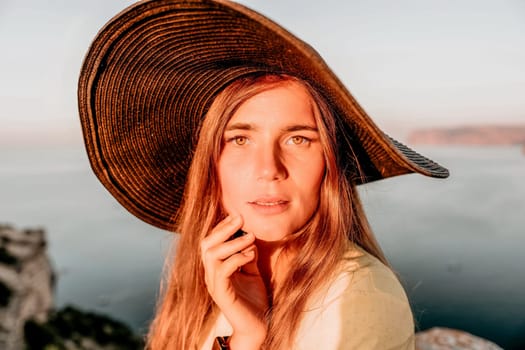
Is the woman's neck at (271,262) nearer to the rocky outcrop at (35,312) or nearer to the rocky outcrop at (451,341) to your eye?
the rocky outcrop at (451,341)

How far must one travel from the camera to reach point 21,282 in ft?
28.5

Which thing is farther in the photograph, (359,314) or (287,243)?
(287,243)

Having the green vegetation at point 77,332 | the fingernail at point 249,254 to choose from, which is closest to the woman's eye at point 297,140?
the fingernail at point 249,254

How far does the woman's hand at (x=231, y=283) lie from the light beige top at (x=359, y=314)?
0.19 metres

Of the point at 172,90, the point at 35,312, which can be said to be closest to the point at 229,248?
the point at 172,90

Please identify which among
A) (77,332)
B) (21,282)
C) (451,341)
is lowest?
(77,332)

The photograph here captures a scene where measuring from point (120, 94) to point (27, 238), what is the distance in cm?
939

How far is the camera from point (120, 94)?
2.06 meters

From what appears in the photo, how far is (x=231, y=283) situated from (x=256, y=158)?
51 centimetres

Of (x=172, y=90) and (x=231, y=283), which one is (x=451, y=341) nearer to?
(x=231, y=283)

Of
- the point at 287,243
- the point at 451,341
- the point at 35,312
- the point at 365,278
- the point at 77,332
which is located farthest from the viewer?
the point at 77,332

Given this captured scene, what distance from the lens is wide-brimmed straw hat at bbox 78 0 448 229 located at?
162 cm

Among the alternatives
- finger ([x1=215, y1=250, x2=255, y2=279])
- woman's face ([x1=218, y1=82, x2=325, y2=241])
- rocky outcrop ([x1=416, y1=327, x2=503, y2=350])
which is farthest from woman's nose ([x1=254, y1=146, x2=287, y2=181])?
rocky outcrop ([x1=416, y1=327, x2=503, y2=350])

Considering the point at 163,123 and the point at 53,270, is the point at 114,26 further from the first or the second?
the point at 53,270
